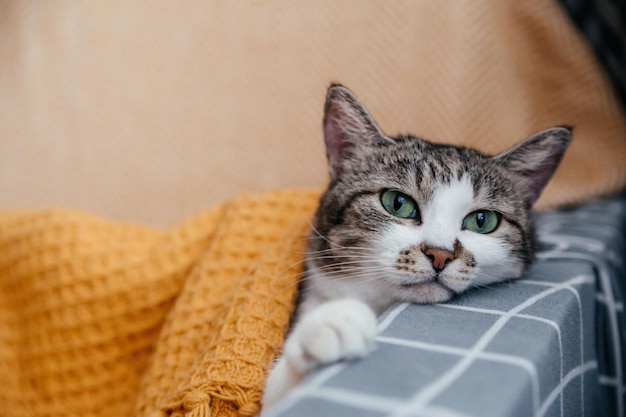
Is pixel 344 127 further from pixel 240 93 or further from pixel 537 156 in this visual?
pixel 240 93

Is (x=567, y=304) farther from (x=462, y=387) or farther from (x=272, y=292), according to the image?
(x=272, y=292)

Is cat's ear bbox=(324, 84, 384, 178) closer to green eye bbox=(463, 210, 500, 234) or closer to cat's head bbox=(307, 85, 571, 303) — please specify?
cat's head bbox=(307, 85, 571, 303)

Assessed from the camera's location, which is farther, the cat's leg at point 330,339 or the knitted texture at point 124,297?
the knitted texture at point 124,297

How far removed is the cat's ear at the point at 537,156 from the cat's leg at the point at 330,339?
1.68 ft

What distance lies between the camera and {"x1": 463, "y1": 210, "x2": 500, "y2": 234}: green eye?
0.93 meters

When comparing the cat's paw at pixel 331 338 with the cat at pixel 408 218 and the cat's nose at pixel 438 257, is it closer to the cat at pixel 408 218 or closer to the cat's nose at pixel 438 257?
the cat at pixel 408 218

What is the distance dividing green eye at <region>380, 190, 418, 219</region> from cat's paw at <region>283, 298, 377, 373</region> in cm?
29

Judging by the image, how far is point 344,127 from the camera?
41.1 inches

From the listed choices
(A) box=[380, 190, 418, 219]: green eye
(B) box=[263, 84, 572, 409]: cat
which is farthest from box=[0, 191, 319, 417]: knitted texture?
(A) box=[380, 190, 418, 219]: green eye

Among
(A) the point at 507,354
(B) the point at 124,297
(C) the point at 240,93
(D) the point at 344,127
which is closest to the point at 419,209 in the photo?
(D) the point at 344,127

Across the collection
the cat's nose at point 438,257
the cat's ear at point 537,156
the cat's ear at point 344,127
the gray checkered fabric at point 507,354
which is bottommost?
the gray checkered fabric at point 507,354

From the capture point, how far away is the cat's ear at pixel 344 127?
998 millimetres

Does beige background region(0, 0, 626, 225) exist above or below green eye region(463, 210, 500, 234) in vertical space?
above

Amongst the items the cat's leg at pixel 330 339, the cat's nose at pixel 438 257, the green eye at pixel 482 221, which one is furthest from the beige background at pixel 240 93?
the cat's leg at pixel 330 339
